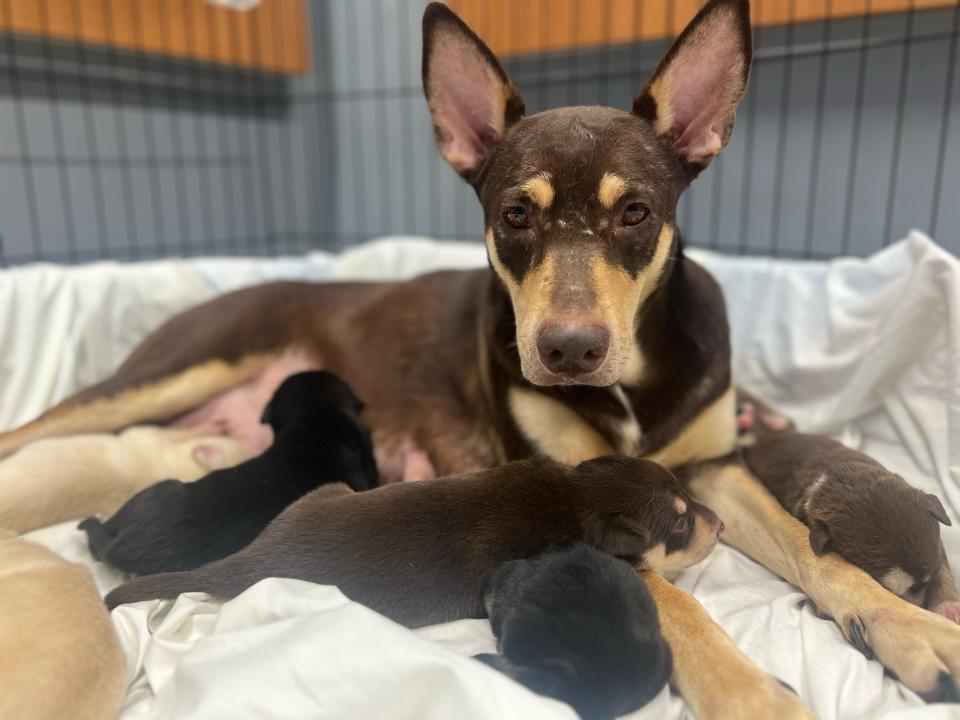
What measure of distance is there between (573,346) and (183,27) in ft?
12.8

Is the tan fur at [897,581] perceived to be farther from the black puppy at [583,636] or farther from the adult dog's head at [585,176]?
the adult dog's head at [585,176]

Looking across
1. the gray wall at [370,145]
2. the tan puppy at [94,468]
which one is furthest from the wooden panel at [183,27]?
the tan puppy at [94,468]

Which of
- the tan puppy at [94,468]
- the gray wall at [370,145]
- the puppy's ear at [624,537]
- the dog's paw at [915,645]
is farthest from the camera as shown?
the gray wall at [370,145]

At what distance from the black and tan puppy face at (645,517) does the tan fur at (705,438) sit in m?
0.26

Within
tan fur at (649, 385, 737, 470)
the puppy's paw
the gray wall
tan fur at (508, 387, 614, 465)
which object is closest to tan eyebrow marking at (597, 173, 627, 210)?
tan fur at (508, 387, 614, 465)

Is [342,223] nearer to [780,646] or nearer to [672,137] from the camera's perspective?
[672,137]

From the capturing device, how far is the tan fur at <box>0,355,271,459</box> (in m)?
2.26

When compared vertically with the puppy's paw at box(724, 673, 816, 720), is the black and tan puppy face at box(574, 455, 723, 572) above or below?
above

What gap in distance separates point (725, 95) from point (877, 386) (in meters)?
1.21

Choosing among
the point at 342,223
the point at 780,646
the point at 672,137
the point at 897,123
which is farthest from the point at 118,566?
the point at 342,223

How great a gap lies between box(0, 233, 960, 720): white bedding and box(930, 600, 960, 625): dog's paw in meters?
0.22

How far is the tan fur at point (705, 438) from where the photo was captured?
1920mm

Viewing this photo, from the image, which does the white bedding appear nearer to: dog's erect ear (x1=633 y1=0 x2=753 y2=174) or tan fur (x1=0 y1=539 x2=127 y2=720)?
tan fur (x1=0 y1=539 x2=127 y2=720)

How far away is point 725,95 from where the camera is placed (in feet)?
5.74
